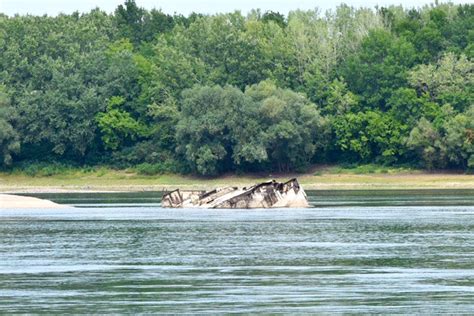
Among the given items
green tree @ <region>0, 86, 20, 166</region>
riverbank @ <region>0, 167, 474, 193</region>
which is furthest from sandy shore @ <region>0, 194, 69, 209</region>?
green tree @ <region>0, 86, 20, 166</region>

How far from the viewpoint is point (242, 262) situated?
154ft

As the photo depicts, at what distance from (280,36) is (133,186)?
2307cm

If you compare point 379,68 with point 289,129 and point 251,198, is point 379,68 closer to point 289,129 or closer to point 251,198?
point 289,129

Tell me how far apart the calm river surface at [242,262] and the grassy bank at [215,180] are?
39507 mm

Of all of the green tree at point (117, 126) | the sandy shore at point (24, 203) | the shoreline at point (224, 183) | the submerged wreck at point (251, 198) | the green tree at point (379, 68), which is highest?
the green tree at point (379, 68)

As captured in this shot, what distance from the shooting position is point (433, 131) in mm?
126500

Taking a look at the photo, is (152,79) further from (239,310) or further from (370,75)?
(239,310)

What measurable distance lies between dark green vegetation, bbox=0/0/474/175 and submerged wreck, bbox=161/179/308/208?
104 feet

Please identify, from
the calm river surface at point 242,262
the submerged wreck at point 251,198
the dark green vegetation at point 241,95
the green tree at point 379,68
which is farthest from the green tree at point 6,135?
the calm river surface at point 242,262

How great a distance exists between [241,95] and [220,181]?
818 cm

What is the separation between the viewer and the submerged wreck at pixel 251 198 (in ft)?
294

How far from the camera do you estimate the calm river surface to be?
35.9 metres

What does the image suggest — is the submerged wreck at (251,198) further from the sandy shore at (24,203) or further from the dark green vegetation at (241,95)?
the dark green vegetation at (241,95)

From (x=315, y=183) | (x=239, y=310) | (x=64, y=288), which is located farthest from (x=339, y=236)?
(x=315, y=183)
